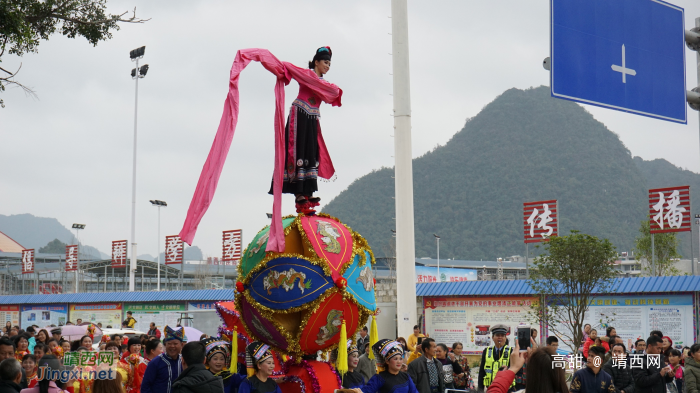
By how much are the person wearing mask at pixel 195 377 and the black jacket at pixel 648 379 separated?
5.72m

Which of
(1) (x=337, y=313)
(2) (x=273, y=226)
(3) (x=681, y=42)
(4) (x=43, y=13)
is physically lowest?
(1) (x=337, y=313)

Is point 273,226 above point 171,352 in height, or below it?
above

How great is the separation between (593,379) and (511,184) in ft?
284

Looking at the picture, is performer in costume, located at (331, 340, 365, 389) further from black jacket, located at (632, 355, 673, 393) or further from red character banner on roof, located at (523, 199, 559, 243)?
red character banner on roof, located at (523, 199, 559, 243)

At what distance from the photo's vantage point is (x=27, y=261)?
39812mm

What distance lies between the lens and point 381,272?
49969mm

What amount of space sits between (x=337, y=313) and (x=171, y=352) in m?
1.70

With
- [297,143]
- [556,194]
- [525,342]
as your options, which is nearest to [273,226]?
[297,143]

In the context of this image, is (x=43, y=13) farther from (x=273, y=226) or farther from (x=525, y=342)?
(x=525, y=342)

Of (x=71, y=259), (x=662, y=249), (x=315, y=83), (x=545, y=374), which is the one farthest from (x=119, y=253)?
(x=545, y=374)

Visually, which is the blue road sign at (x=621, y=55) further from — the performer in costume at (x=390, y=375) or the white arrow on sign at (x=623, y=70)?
the performer in costume at (x=390, y=375)

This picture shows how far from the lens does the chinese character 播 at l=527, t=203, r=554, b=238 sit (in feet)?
82.3

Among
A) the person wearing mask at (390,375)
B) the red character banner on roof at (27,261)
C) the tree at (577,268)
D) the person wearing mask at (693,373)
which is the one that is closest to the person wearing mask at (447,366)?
the person wearing mask at (693,373)

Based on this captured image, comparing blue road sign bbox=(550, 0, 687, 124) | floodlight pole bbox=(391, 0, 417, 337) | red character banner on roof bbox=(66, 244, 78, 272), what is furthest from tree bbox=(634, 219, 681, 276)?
red character banner on roof bbox=(66, 244, 78, 272)
